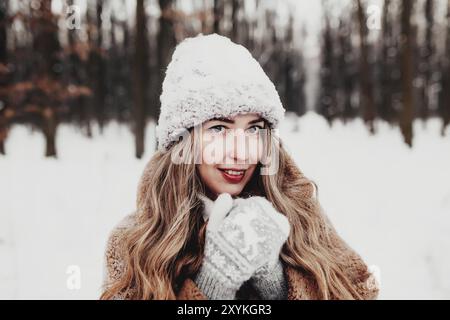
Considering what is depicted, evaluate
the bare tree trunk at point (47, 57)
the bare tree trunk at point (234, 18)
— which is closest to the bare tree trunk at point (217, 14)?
the bare tree trunk at point (234, 18)

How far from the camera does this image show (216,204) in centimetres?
119

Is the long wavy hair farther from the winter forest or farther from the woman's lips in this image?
the winter forest

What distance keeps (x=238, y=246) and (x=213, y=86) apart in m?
0.49

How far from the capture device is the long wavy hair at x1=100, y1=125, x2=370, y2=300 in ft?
4.14

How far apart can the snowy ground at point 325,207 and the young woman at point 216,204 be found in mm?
801

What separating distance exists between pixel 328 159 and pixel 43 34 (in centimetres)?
504

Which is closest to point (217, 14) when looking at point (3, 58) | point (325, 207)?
point (3, 58)

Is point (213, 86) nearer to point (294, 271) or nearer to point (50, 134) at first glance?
point (294, 271)

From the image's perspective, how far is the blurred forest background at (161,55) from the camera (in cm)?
510

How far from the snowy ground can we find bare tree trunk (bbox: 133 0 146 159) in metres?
0.57
